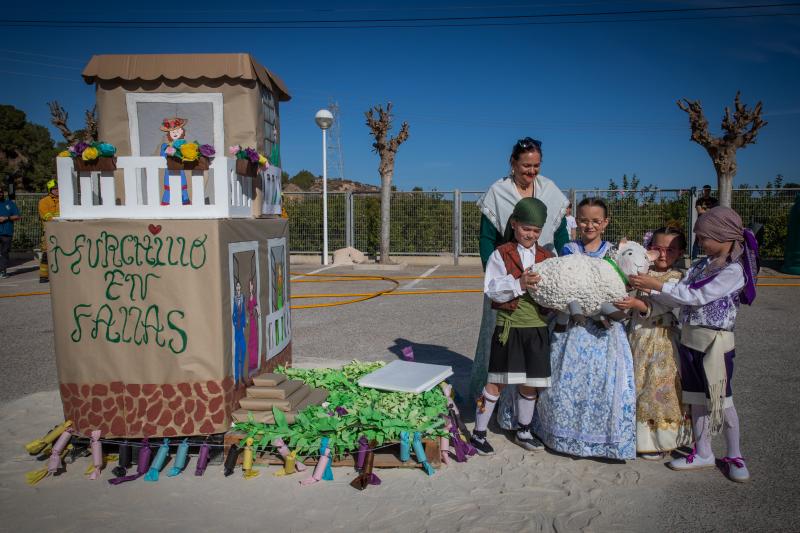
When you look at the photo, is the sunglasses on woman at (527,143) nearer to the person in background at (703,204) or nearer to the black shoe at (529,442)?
the person in background at (703,204)

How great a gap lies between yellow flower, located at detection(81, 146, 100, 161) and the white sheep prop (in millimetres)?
3019

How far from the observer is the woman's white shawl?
4.02 m

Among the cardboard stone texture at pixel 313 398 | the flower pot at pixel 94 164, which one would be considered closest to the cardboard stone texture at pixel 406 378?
the cardboard stone texture at pixel 313 398

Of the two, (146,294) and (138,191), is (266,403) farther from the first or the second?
(138,191)

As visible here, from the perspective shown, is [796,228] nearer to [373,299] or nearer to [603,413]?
[373,299]

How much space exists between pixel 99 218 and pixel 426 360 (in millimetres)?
3703

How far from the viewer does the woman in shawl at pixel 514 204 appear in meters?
3.91

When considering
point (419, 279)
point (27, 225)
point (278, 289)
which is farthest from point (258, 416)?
point (27, 225)

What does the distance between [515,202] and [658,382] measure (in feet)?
5.17

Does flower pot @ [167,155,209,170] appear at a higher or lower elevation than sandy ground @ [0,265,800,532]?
higher

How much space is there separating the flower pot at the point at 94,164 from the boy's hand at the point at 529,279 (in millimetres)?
2878

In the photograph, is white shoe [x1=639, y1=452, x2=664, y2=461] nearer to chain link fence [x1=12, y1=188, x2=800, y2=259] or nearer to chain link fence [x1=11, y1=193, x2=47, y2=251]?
chain link fence [x1=12, y1=188, x2=800, y2=259]

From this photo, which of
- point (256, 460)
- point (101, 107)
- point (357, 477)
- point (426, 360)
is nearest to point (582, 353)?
point (357, 477)

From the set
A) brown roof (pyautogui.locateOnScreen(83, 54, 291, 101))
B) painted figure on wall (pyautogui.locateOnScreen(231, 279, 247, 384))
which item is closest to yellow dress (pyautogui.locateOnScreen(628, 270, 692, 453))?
painted figure on wall (pyautogui.locateOnScreen(231, 279, 247, 384))
